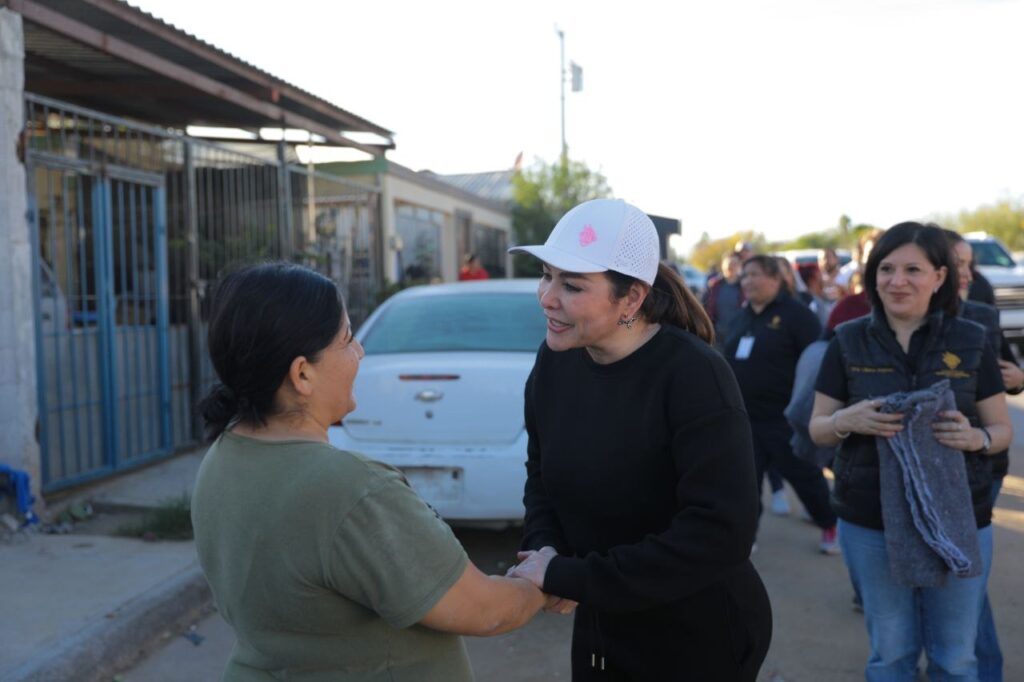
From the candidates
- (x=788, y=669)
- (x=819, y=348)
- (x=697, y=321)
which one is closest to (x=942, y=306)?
(x=697, y=321)

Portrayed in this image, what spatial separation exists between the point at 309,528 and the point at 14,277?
547cm

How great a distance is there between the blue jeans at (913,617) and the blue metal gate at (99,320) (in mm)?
5719

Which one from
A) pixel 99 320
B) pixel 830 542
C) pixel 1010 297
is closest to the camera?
pixel 830 542

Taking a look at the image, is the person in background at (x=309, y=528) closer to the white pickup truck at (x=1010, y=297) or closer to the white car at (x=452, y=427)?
the white car at (x=452, y=427)

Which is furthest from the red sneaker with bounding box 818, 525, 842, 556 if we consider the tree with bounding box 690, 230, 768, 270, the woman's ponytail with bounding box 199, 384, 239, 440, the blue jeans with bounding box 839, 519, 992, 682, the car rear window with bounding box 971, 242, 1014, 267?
the tree with bounding box 690, 230, 768, 270

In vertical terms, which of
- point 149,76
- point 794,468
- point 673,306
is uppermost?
point 149,76

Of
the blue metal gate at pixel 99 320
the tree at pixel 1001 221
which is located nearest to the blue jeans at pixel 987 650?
the blue metal gate at pixel 99 320

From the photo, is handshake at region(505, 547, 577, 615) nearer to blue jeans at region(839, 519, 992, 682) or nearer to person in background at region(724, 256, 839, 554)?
blue jeans at region(839, 519, 992, 682)

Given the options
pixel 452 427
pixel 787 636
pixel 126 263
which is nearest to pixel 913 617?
pixel 787 636

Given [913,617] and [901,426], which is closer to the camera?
[901,426]

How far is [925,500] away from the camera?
2957mm

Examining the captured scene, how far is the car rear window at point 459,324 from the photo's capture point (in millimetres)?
5973

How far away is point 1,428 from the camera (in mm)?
6297

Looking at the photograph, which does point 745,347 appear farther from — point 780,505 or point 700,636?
point 700,636
